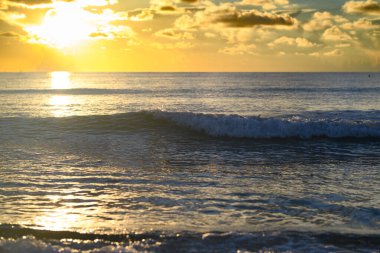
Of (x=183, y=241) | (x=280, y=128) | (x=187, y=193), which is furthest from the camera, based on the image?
(x=280, y=128)

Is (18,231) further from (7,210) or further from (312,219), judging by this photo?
(312,219)

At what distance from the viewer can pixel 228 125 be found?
75.5 ft

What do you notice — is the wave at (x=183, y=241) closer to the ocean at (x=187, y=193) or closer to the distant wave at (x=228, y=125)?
the ocean at (x=187, y=193)


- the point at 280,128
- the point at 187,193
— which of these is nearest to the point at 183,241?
the point at 187,193

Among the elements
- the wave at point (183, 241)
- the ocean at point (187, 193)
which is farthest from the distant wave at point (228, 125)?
the wave at point (183, 241)

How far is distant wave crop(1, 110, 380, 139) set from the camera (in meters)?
21.9

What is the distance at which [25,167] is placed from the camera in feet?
43.6

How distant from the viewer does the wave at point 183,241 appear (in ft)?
22.3

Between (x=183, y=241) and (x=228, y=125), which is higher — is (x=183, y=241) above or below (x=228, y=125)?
below

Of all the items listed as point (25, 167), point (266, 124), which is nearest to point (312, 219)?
point (25, 167)

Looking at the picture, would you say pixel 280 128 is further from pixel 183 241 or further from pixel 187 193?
pixel 183 241

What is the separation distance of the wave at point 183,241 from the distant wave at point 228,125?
14.5m

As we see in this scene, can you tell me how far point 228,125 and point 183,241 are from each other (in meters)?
16.2

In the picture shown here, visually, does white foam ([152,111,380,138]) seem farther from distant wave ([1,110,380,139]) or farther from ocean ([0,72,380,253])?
ocean ([0,72,380,253])
